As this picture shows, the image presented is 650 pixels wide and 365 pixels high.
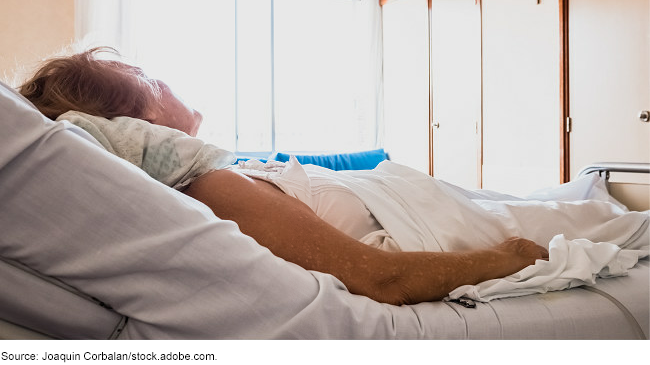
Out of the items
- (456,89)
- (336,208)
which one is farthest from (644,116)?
(336,208)

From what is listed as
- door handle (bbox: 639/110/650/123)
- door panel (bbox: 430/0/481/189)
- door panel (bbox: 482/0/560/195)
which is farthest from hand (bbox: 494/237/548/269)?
door panel (bbox: 430/0/481/189)

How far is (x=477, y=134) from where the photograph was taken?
368 centimetres

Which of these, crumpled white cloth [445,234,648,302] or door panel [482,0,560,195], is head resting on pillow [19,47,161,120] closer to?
crumpled white cloth [445,234,648,302]

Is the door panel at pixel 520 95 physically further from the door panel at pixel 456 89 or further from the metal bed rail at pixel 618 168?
the metal bed rail at pixel 618 168

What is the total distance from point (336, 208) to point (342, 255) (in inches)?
10.6

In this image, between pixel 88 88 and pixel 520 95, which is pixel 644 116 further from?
pixel 88 88

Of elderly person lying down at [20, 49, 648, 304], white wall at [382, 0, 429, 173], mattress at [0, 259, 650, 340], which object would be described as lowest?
mattress at [0, 259, 650, 340]

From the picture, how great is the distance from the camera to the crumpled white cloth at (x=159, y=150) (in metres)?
1.03

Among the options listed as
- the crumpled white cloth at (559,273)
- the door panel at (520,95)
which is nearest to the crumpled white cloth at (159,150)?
the crumpled white cloth at (559,273)

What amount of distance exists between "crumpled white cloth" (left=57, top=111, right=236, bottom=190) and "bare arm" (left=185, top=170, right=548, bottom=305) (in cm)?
4

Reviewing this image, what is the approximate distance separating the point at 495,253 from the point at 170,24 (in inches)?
157

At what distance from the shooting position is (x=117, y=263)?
71 cm

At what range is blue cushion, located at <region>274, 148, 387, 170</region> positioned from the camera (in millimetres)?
4348
